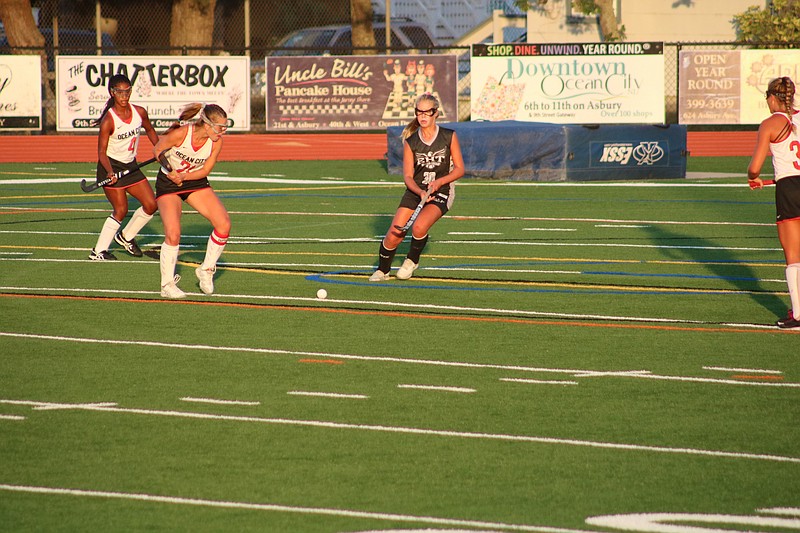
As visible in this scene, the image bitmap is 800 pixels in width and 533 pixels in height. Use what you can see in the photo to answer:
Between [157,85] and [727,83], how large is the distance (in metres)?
13.6

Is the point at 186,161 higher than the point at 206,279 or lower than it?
higher

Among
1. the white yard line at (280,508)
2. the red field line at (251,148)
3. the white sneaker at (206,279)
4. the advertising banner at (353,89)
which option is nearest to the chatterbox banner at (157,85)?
the red field line at (251,148)

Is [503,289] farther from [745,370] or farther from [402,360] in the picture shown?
[745,370]

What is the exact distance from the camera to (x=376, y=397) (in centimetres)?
798

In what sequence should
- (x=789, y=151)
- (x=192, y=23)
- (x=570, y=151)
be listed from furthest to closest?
(x=192, y=23)
(x=570, y=151)
(x=789, y=151)

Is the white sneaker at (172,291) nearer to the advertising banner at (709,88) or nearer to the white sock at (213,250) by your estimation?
the white sock at (213,250)

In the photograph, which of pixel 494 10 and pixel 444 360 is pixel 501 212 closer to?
pixel 444 360

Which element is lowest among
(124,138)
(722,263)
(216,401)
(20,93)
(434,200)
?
(216,401)

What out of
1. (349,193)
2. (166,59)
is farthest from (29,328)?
(166,59)

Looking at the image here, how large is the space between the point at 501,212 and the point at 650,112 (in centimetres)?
1326

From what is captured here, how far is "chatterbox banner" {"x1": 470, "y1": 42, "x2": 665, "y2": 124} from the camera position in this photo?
31.4 m

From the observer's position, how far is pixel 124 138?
14.3m

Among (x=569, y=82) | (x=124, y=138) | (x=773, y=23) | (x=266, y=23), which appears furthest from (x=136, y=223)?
(x=266, y=23)

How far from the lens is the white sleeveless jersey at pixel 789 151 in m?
10.1
